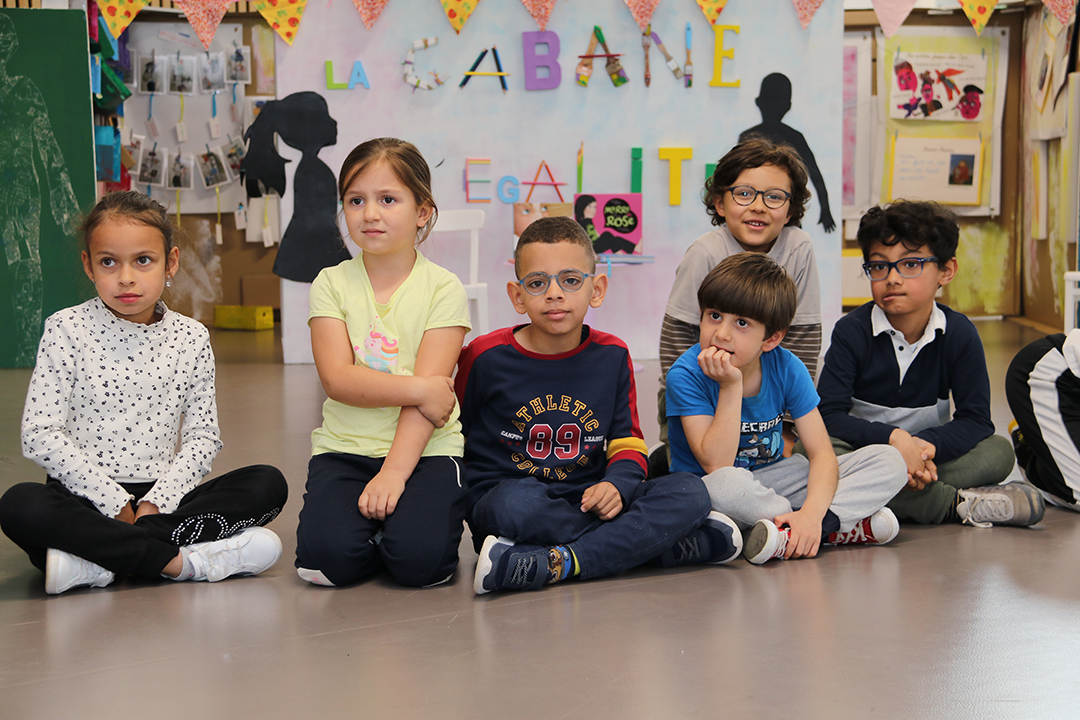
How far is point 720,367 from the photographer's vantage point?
5.87 ft

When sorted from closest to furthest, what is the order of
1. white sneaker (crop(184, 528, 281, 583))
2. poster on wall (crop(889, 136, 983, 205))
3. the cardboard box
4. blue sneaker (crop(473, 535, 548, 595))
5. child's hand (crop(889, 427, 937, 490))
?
1. blue sneaker (crop(473, 535, 548, 595))
2. white sneaker (crop(184, 528, 281, 583))
3. child's hand (crop(889, 427, 937, 490))
4. the cardboard box
5. poster on wall (crop(889, 136, 983, 205))

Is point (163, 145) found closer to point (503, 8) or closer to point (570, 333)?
point (503, 8)

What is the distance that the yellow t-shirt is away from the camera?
1.81 meters

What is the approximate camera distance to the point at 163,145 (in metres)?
6.77

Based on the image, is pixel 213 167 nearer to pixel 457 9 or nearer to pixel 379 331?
pixel 457 9

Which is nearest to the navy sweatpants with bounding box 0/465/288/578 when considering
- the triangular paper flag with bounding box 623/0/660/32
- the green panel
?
the green panel

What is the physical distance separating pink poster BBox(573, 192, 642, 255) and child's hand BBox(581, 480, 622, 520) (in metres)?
3.16

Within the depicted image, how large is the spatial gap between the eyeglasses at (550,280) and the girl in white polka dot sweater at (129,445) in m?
0.62

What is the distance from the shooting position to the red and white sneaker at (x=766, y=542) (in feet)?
5.79

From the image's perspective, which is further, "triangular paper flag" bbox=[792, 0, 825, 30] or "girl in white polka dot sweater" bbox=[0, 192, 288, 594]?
"triangular paper flag" bbox=[792, 0, 825, 30]

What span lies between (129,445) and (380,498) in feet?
1.61

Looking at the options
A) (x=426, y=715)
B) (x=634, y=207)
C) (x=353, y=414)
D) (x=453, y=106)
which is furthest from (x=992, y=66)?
(x=426, y=715)

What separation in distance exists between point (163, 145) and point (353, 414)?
567cm

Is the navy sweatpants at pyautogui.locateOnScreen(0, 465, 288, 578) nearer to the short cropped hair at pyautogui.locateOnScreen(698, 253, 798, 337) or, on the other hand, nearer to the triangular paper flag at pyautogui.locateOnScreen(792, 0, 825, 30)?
the short cropped hair at pyautogui.locateOnScreen(698, 253, 798, 337)
